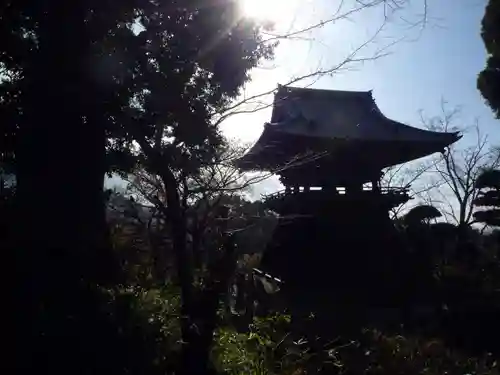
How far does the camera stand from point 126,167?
7520mm

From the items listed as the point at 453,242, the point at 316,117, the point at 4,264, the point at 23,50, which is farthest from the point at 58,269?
the point at 453,242

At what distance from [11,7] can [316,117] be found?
9625mm

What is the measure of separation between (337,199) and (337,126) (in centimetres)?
238

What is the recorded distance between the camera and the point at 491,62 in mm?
13047

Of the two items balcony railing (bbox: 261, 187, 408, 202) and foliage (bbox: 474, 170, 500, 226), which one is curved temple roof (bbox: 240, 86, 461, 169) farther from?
foliage (bbox: 474, 170, 500, 226)

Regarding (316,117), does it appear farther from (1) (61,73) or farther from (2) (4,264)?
(2) (4,264)

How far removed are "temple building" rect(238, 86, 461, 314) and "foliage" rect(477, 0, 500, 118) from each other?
2321mm

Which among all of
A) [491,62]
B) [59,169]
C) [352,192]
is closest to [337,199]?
[352,192]

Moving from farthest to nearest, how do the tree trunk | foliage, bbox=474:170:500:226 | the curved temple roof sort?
foliage, bbox=474:170:500:226 < the curved temple roof < the tree trunk

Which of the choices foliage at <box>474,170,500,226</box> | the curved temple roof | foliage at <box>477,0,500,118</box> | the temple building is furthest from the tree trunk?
foliage at <box>474,170,500,226</box>

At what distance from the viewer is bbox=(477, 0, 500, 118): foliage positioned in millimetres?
11980

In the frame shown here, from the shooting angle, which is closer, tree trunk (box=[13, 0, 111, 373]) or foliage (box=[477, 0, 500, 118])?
tree trunk (box=[13, 0, 111, 373])

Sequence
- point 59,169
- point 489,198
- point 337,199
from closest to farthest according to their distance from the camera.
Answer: point 59,169 → point 337,199 → point 489,198

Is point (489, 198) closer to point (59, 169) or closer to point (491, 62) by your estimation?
point (491, 62)
